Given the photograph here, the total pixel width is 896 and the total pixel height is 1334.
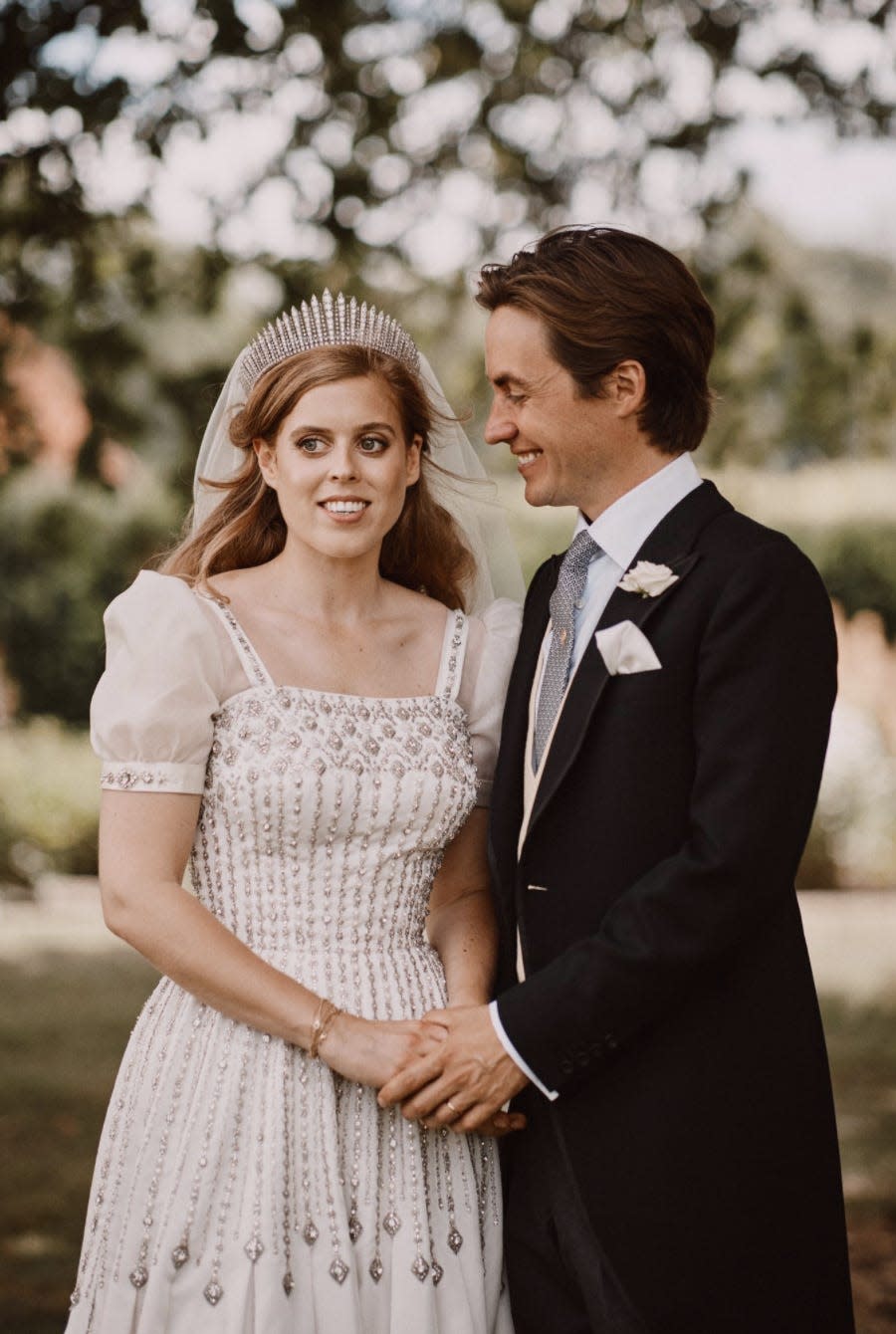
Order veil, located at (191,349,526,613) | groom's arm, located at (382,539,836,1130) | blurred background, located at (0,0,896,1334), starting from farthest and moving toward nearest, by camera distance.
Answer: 1. blurred background, located at (0,0,896,1334)
2. veil, located at (191,349,526,613)
3. groom's arm, located at (382,539,836,1130)

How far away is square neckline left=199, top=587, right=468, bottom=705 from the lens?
2.85 metres

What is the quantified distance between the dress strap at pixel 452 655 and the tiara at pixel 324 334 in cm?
51

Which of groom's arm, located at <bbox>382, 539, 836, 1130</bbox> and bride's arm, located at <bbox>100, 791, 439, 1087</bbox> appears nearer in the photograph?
groom's arm, located at <bbox>382, 539, 836, 1130</bbox>

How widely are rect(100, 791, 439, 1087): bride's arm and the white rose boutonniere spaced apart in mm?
805

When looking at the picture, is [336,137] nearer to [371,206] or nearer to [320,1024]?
[371,206]

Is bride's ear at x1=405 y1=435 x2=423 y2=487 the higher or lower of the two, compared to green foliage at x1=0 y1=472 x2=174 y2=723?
lower

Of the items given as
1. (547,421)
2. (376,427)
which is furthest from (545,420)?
(376,427)

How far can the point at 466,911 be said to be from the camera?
9.95 feet

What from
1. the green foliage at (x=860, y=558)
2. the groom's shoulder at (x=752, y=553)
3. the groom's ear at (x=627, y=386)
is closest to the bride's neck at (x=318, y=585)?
the groom's ear at (x=627, y=386)

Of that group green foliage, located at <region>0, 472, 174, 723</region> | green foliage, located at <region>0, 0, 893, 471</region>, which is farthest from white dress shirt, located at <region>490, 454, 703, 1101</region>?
green foliage, located at <region>0, 472, 174, 723</region>

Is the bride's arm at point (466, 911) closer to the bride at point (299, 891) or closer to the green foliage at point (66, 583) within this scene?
the bride at point (299, 891)

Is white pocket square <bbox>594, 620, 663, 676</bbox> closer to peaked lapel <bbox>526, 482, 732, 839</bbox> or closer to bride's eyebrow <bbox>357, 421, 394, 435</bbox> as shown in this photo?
peaked lapel <bbox>526, 482, 732, 839</bbox>

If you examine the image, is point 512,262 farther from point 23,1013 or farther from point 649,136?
point 23,1013

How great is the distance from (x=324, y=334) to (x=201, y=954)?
1185mm
